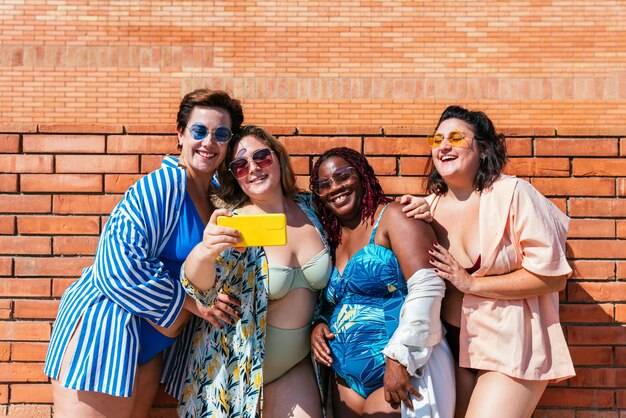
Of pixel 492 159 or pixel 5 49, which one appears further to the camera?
pixel 5 49

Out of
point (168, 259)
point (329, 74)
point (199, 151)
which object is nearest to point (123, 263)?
point (168, 259)

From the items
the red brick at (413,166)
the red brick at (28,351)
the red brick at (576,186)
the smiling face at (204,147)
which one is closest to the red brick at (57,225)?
the red brick at (28,351)

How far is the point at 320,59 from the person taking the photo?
32.7 ft

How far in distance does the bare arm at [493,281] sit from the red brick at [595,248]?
775 mm

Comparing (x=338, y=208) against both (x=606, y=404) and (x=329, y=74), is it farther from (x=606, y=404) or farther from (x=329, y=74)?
(x=329, y=74)

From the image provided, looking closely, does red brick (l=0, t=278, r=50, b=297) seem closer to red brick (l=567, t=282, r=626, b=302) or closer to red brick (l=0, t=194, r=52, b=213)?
red brick (l=0, t=194, r=52, b=213)

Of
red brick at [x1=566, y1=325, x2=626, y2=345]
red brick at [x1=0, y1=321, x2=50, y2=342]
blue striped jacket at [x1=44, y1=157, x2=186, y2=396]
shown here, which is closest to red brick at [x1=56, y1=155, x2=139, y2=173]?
blue striped jacket at [x1=44, y1=157, x2=186, y2=396]

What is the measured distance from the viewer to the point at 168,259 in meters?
3.05

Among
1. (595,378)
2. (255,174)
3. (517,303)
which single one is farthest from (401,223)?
(595,378)

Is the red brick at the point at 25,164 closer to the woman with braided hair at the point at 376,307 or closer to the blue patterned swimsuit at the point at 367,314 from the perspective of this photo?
the woman with braided hair at the point at 376,307

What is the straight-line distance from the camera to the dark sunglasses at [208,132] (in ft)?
10.3

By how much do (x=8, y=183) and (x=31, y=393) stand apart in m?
1.18

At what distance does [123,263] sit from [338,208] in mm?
1024

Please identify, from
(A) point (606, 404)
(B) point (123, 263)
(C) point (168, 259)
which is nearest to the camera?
(B) point (123, 263)
